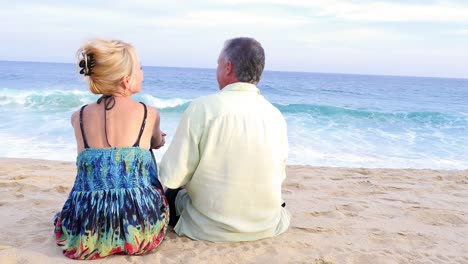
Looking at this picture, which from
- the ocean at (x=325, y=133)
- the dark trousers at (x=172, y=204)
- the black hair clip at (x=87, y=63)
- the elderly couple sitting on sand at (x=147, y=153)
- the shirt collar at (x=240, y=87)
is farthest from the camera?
the ocean at (x=325, y=133)

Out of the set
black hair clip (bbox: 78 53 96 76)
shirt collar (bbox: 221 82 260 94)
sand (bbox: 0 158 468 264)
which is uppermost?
black hair clip (bbox: 78 53 96 76)

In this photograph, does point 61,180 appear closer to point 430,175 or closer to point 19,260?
point 19,260

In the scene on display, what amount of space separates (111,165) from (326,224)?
1776mm

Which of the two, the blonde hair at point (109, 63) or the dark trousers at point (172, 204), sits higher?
the blonde hair at point (109, 63)

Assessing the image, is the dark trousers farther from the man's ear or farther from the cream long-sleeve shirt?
the man's ear

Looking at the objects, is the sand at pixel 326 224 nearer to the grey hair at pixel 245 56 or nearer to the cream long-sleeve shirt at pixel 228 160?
the cream long-sleeve shirt at pixel 228 160

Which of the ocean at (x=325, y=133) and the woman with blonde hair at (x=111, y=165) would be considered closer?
the woman with blonde hair at (x=111, y=165)

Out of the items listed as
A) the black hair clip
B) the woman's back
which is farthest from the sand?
the black hair clip

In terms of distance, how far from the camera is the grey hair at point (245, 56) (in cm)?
264

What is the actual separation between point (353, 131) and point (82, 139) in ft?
36.1

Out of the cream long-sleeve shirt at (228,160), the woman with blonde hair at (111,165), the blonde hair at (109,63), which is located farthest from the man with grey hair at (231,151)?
the blonde hair at (109,63)

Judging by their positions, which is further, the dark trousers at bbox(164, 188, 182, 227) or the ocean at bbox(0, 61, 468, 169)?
the ocean at bbox(0, 61, 468, 169)

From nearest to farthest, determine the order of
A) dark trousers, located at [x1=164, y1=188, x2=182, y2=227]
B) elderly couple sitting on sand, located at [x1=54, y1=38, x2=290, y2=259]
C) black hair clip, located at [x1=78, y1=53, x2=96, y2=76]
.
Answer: black hair clip, located at [x1=78, y1=53, x2=96, y2=76] < elderly couple sitting on sand, located at [x1=54, y1=38, x2=290, y2=259] < dark trousers, located at [x1=164, y1=188, x2=182, y2=227]

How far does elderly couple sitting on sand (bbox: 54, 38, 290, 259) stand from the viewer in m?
2.60
